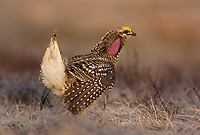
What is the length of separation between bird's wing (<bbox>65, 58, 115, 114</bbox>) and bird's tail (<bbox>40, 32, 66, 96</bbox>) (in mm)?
143

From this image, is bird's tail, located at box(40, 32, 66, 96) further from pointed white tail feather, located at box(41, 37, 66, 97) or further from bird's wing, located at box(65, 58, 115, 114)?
bird's wing, located at box(65, 58, 115, 114)

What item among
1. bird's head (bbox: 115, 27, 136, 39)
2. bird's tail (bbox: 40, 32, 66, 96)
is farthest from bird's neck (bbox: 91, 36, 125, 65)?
bird's tail (bbox: 40, 32, 66, 96)

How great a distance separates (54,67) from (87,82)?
46 cm

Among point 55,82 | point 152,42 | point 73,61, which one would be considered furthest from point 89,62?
point 152,42

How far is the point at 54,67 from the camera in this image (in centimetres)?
436

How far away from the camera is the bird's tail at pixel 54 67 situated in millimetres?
4328

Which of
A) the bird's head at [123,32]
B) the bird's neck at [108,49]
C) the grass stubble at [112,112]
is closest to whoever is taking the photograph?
the grass stubble at [112,112]

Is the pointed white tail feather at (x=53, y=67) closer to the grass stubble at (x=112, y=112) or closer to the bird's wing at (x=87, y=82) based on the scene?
the bird's wing at (x=87, y=82)

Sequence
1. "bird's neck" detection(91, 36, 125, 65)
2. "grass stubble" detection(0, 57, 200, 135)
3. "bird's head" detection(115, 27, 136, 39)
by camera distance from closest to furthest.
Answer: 1. "grass stubble" detection(0, 57, 200, 135)
2. "bird's neck" detection(91, 36, 125, 65)
3. "bird's head" detection(115, 27, 136, 39)

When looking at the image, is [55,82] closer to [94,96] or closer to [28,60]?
[94,96]

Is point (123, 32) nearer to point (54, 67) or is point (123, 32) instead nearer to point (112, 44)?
point (112, 44)

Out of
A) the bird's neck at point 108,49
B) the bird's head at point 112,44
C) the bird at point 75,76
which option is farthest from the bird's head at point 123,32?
the bird at point 75,76

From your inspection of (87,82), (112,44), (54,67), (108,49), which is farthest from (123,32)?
(54,67)

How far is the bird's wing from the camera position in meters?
4.34
